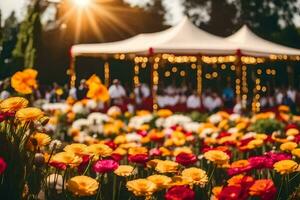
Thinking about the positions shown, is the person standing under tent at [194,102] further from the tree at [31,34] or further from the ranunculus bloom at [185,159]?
the ranunculus bloom at [185,159]

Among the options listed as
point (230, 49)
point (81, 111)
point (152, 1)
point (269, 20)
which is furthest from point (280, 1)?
point (81, 111)

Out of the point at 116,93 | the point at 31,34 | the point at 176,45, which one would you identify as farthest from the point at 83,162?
the point at 31,34

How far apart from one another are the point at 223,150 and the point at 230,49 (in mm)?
11154

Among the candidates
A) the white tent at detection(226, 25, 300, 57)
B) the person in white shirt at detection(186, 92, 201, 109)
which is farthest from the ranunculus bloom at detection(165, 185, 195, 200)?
the person in white shirt at detection(186, 92, 201, 109)

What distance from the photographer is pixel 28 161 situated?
304cm

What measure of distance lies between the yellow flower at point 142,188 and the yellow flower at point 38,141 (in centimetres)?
69

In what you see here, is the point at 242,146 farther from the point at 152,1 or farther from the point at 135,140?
the point at 152,1

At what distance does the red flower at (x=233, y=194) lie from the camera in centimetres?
254

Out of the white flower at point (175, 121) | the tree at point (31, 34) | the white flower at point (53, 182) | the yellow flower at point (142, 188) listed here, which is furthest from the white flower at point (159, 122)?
the tree at point (31, 34)

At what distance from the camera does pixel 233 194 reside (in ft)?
8.33

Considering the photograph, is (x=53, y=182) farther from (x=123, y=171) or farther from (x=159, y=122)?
(x=159, y=122)

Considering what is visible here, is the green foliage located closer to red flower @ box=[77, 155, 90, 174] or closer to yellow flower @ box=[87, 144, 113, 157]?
red flower @ box=[77, 155, 90, 174]

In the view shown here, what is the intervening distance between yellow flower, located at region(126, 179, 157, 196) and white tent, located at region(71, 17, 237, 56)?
11593 millimetres

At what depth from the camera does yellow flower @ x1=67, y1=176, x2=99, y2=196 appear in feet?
8.68
